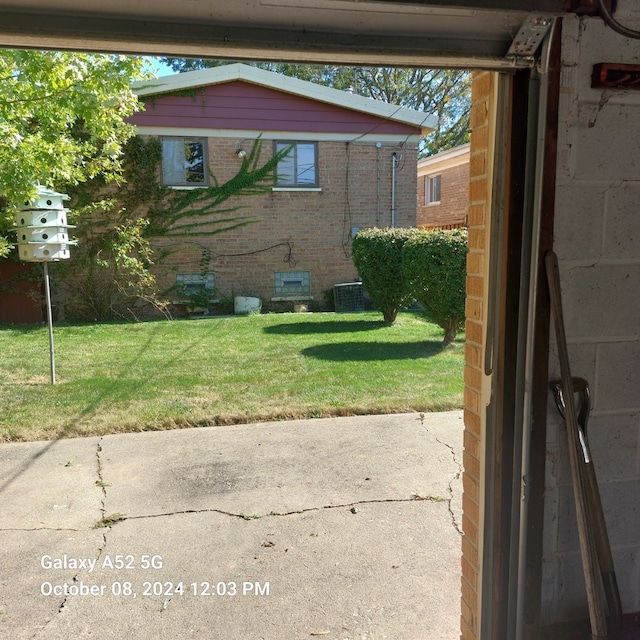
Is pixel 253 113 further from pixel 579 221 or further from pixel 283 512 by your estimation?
pixel 579 221

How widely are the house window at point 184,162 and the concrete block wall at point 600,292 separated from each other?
40.7ft

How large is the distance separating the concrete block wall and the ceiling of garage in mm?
224

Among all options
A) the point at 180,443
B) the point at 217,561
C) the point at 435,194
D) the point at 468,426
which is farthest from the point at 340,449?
the point at 435,194

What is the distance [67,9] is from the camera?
4.94 feet

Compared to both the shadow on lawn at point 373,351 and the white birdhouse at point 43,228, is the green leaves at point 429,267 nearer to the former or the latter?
the shadow on lawn at point 373,351

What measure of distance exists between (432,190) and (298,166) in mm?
8987

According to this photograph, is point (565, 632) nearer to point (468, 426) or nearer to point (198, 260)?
point (468, 426)

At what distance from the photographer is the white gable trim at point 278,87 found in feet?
41.1

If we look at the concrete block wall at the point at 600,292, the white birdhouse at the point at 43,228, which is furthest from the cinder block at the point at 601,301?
the white birdhouse at the point at 43,228

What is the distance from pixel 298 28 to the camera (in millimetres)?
1658

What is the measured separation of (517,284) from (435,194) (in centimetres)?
2035

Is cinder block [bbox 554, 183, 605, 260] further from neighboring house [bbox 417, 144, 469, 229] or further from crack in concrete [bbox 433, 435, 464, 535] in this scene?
neighboring house [bbox 417, 144, 469, 229]

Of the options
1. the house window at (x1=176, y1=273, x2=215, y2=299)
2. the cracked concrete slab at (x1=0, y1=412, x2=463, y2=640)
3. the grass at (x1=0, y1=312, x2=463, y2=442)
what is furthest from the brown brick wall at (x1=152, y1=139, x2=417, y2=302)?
the cracked concrete slab at (x1=0, y1=412, x2=463, y2=640)

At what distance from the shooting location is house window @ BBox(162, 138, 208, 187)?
13.2 meters
